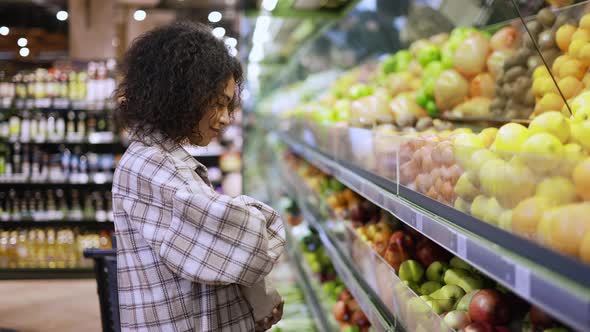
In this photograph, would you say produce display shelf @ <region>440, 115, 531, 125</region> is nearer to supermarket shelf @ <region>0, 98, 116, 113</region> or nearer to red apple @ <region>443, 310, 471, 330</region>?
red apple @ <region>443, 310, 471, 330</region>

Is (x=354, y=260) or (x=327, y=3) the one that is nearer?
(x=354, y=260)

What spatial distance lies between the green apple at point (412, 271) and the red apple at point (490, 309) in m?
0.53

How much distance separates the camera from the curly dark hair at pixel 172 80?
1.63 m

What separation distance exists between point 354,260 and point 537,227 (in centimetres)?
156

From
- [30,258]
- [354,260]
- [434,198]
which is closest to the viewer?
[434,198]

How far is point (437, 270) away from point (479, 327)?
1.69 feet

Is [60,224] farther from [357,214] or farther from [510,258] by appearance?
[510,258]

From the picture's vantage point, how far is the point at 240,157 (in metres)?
8.02

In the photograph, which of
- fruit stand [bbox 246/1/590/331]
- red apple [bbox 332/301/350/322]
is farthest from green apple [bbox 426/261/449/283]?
red apple [bbox 332/301/350/322]

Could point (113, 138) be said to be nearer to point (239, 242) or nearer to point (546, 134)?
point (239, 242)

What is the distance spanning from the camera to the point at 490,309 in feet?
4.33

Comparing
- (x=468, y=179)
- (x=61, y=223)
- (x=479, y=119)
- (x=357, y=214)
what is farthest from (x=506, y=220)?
(x=61, y=223)

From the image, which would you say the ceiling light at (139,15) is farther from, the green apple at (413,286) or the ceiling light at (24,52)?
the green apple at (413,286)

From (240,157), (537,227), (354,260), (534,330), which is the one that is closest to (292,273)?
(354,260)
